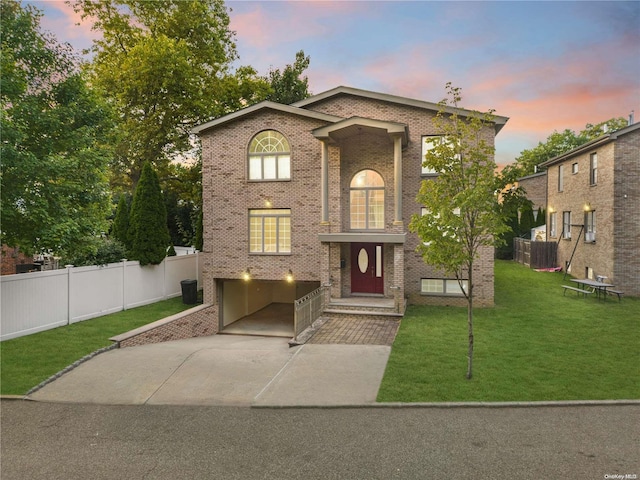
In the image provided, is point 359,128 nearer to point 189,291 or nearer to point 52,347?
point 189,291

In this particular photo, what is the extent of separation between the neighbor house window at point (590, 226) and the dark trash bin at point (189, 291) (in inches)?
804

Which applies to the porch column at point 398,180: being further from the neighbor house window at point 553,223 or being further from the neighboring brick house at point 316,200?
the neighbor house window at point 553,223

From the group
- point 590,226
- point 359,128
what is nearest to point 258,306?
point 359,128

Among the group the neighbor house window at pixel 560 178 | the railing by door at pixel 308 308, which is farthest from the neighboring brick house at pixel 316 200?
the neighbor house window at pixel 560 178

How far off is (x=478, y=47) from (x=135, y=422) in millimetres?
17188

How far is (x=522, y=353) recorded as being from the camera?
10781 mm

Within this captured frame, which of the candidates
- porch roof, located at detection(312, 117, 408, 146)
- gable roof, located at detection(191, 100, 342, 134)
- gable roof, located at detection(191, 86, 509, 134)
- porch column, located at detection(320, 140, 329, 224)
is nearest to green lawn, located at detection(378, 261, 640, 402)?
porch column, located at detection(320, 140, 329, 224)

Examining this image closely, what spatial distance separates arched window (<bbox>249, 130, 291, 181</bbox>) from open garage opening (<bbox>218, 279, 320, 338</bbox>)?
5.12 meters

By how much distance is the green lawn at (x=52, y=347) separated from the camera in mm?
9531

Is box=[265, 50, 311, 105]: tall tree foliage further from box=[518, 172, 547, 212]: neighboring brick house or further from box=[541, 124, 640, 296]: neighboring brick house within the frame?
box=[518, 172, 547, 212]: neighboring brick house

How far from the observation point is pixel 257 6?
1695 centimetres

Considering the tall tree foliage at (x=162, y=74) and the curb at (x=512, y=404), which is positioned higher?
the tall tree foliage at (x=162, y=74)

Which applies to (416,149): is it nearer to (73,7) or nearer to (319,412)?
(319,412)

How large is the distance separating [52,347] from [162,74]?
19.7 meters
